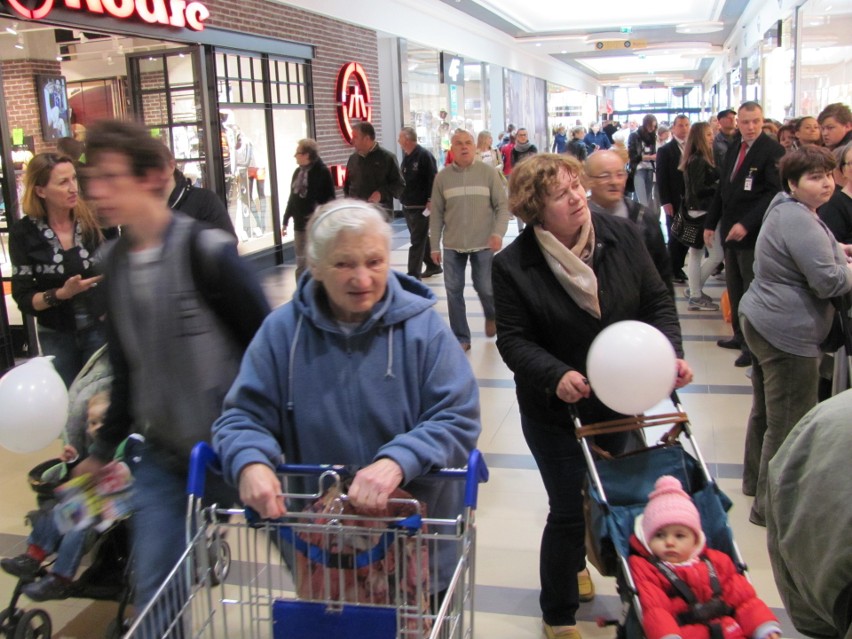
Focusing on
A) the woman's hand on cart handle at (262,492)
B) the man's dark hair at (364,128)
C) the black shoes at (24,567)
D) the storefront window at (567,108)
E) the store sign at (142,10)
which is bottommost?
the black shoes at (24,567)

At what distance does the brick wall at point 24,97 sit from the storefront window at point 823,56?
8168 mm

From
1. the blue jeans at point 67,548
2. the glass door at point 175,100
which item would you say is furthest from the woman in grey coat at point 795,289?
the glass door at point 175,100

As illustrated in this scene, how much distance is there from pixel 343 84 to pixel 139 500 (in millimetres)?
11923

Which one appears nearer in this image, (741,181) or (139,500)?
(139,500)

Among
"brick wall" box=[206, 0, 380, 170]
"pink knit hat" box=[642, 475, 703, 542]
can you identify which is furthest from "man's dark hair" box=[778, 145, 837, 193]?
"brick wall" box=[206, 0, 380, 170]

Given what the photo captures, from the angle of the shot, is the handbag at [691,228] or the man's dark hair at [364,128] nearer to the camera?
the handbag at [691,228]

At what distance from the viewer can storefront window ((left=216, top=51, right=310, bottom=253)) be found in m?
10.5

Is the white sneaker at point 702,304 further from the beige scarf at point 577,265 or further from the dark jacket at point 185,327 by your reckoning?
the dark jacket at point 185,327

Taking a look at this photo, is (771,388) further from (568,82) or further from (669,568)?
(568,82)

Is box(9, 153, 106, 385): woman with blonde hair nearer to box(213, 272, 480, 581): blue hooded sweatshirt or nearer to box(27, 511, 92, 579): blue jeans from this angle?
box(27, 511, 92, 579): blue jeans

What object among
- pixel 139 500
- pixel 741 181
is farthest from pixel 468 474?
pixel 741 181

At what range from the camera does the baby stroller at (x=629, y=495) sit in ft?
7.41

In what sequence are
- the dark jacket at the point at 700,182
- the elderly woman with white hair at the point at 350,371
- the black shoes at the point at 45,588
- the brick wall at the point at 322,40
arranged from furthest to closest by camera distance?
1. the brick wall at the point at 322,40
2. the dark jacket at the point at 700,182
3. the black shoes at the point at 45,588
4. the elderly woman with white hair at the point at 350,371

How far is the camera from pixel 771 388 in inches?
142
